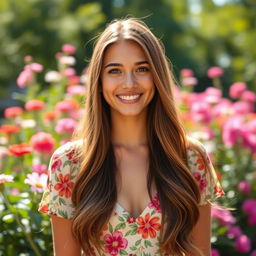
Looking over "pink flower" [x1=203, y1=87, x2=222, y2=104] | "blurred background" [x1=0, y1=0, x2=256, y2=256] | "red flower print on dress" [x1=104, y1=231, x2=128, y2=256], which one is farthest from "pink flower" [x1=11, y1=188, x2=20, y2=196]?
"pink flower" [x1=203, y1=87, x2=222, y2=104]

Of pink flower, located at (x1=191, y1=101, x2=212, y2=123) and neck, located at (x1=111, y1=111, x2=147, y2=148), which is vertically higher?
pink flower, located at (x1=191, y1=101, x2=212, y2=123)

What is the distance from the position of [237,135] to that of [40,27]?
8667 mm

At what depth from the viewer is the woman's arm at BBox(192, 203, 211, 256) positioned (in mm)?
2582

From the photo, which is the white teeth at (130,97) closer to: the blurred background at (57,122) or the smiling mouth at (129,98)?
the smiling mouth at (129,98)

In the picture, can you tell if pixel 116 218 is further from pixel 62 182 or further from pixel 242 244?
pixel 242 244

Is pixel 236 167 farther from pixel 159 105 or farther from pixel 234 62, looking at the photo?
pixel 234 62

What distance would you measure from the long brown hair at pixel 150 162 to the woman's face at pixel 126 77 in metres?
0.03

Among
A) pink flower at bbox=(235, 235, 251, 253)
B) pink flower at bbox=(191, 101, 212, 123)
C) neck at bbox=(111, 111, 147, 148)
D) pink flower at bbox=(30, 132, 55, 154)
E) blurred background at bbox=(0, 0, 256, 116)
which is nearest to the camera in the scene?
neck at bbox=(111, 111, 147, 148)

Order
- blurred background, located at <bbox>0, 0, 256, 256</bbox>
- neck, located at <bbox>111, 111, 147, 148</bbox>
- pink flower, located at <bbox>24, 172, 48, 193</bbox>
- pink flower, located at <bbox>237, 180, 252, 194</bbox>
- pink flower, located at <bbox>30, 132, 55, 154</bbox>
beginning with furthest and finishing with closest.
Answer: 1. pink flower, located at <bbox>237, 180, 252, 194</bbox>
2. pink flower, located at <bbox>30, 132, 55, 154</bbox>
3. blurred background, located at <bbox>0, 0, 256, 256</bbox>
4. pink flower, located at <bbox>24, 172, 48, 193</bbox>
5. neck, located at <bbox>111, 111, 147, 148</bbox>

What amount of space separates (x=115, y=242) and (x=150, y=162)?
1.10 ft

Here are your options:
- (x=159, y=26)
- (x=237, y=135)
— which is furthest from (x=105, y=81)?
(x=159, y=26)

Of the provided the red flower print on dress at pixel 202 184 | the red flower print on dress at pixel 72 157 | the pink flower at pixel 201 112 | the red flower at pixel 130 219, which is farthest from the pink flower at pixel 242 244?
Result: the red flower print on dress at pixel 72 157

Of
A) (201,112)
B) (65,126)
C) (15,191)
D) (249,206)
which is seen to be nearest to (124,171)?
(15,191)

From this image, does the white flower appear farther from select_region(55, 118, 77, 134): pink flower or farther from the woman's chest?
the woman's chest
